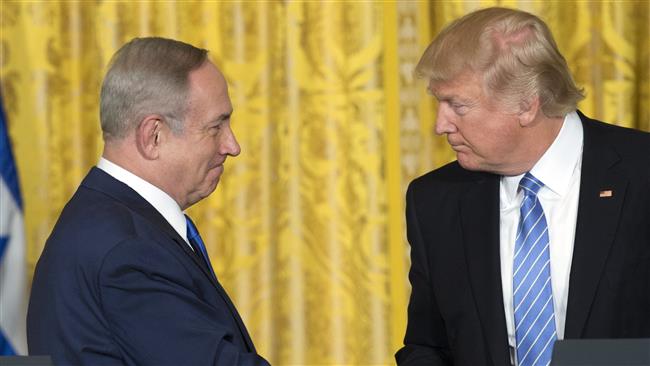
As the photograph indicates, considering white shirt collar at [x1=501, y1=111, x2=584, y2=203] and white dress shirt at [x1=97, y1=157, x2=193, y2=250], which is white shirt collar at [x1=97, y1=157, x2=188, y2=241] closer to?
white dress shirt at [x1=97, y1=157, x2=193, y2=250]

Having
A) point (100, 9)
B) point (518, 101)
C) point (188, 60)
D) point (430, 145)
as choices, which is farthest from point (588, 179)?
point (100, 9)

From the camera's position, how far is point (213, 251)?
4.22 metres

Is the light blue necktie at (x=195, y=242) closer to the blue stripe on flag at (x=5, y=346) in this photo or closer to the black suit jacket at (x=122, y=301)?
the black suit jacket at (x=122, y=301)

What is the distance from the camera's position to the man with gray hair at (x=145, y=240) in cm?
198

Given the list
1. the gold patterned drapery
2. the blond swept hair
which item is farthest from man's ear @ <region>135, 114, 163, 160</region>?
the gold patterned drapery

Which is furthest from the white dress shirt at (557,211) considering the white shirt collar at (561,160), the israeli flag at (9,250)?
the israeli flag at (9,250)

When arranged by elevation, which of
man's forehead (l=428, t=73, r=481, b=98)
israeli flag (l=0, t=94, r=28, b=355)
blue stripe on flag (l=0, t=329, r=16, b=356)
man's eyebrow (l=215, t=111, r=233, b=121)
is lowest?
blue stripe on flag (l=0, t=329, r=16, b=356)

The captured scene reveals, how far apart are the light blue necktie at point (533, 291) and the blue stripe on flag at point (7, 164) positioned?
199cm

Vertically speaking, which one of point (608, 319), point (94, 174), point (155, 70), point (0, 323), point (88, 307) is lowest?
point (0, 323)

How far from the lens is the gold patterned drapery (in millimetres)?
4168

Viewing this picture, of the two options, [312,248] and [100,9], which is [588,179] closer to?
[312,248]

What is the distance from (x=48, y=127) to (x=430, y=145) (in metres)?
1.45

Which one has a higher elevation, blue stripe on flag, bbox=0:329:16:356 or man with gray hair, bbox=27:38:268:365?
man with gray hair, bbox=27:38:268:365

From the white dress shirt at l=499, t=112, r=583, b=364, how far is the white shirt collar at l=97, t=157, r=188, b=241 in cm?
77
